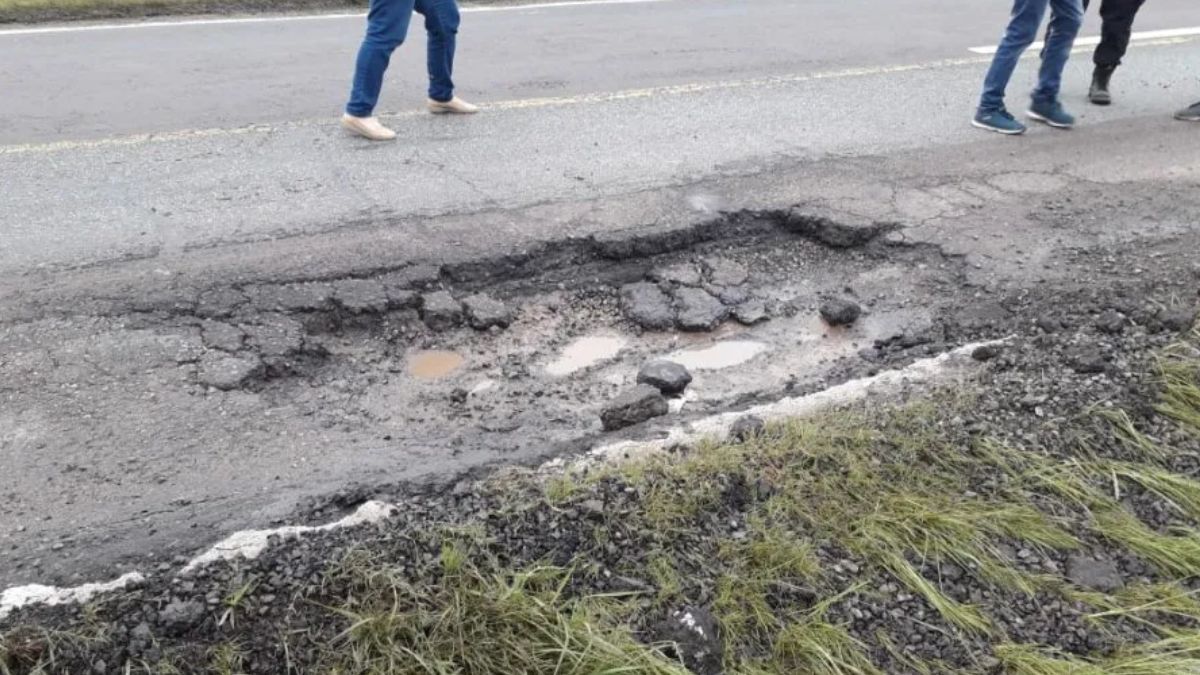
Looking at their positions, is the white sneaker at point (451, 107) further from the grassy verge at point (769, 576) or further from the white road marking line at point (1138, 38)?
the white road marking line at point (1138, 38)

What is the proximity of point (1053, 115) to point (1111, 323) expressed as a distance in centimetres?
335

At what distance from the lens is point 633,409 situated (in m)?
3.37

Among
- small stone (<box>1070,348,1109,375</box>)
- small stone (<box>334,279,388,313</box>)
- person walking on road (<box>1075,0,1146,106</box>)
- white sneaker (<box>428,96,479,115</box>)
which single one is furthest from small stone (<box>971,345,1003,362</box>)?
person walking on road (<box>1075,0,1146,106</box>)

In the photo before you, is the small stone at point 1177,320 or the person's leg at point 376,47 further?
the person's leg at point 376,47

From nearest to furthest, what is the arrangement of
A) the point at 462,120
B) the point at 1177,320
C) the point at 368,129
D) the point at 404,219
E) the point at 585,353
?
1. the point at 1177,320
2. the point at 585,353
3. the point at 404,219
4. the point at 368,129
5. the point at 462,120

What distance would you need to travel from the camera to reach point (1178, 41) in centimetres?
919

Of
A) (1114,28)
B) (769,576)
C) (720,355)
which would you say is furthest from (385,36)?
(1114,28)

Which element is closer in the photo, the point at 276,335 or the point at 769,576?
the point at 769,576

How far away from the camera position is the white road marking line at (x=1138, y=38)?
8609mm

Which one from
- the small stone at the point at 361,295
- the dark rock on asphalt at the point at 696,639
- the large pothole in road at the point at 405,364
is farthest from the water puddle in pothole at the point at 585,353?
the dark rock on asphalt at the point at 696,639

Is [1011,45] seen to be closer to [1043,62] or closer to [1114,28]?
[1043,62]

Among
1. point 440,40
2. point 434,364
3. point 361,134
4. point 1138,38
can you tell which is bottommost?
point 434,364

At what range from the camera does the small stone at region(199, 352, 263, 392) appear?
352 centimetres

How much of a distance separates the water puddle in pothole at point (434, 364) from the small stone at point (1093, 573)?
2326 millimetres
